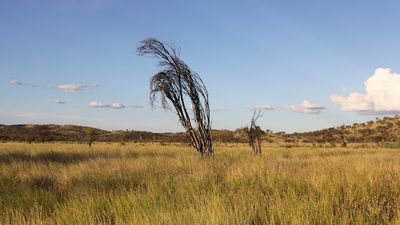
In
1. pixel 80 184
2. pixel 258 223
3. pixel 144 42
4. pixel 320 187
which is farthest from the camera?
pixel 144 42

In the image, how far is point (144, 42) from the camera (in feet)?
56.3

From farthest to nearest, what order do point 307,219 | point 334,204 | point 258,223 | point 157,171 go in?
point 157,171, point 334,204, point 258,223, point 307,219

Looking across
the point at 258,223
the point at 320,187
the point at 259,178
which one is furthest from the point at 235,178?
the point at 258,223

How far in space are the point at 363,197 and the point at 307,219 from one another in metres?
2.40

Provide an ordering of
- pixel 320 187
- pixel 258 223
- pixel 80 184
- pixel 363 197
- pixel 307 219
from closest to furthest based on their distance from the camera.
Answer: pixel 307 219 < pixel 258 223 < pixel 363 197 < pixel 320 187 < pixel 80 184

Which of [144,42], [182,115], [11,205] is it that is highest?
[144,42]

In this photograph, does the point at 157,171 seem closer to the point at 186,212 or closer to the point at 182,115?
the point at 186,212

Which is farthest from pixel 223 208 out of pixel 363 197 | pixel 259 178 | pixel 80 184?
pixel 80 184

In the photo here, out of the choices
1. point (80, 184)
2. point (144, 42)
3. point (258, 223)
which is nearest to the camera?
point (258, 223)

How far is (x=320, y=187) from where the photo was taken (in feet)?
24.1

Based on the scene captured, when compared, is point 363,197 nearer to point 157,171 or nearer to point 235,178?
point 235,178

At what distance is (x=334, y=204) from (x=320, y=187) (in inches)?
54.3

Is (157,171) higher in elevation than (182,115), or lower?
lower

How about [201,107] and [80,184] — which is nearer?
[80,184]
